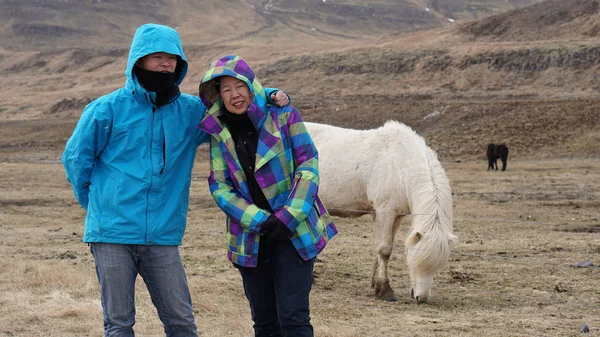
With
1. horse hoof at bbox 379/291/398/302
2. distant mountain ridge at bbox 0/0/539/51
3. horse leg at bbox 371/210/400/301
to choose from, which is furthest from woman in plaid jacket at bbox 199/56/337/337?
distant mountain ridge at bbox 0/0/539/51

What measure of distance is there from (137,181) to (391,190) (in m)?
4.47

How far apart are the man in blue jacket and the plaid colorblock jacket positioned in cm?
21

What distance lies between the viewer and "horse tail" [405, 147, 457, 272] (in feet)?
22.6

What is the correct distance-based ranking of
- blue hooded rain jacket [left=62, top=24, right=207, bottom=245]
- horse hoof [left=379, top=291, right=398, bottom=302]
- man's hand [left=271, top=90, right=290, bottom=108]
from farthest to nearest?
horse hoof [left=379, top=291, right=398, bottom=302], man's hand [left=271, top=90, right=290, bottom=108], blue hooded rain jacket [left=62, top=24, right=207, bottom=245]

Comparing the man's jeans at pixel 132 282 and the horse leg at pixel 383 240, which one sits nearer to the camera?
the man's jeans at pixel 132 282

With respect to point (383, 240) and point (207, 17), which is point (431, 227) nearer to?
point (383, 240)

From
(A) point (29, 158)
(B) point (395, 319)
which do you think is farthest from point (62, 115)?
(B) point (395, 319)

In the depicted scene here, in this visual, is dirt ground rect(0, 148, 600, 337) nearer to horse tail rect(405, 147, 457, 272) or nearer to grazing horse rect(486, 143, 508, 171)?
horse tail rect(405, 147, 457, 272)

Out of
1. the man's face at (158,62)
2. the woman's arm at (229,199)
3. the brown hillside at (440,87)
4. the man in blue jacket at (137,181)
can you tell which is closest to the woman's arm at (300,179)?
the woman's arm at (229,199)

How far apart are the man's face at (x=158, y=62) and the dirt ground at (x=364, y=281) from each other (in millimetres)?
2572

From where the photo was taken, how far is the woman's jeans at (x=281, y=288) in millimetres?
3875

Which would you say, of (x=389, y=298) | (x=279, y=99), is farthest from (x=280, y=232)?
(x=389, y=298)

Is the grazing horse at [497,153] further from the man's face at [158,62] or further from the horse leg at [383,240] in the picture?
the man's face at [158,62]

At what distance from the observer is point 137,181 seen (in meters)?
3.68
